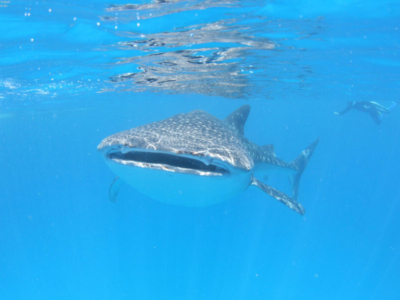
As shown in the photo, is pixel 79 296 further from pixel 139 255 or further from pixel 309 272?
pixel 309 272

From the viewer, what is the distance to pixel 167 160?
16.9ft

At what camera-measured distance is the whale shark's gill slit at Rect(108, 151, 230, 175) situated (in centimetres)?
496

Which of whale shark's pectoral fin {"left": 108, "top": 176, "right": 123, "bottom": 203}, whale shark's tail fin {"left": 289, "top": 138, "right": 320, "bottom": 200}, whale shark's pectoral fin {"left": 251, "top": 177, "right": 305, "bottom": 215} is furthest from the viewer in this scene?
whale shark's tail fin {"left": 289, "top": 138, "right": 320, "bottom": 200}

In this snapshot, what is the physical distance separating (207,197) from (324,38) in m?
9.55

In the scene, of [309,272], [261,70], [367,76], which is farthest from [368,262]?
[261,70]

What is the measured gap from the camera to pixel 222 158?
4430 mm

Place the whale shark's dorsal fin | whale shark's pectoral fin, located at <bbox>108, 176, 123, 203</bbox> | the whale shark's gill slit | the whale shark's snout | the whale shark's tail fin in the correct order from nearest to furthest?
the whale shark's snout
the whale shark's gill slit
whale shark's pectoral fin, located at <bbox>108, 176, 123, 203</bbox>
the whale shark's dorsal fin
the whale shark's tail fin

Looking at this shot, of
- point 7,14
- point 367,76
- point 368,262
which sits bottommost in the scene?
point 368,262

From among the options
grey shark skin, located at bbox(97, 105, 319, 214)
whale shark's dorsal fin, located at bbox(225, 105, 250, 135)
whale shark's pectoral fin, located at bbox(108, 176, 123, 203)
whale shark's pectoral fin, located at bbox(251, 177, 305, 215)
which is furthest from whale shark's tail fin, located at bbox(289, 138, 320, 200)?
whale shark's pectoral fin, located at bbox(108, 176, 123, 203)

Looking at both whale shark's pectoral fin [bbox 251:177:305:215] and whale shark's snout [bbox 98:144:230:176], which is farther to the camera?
whale shark's pectoral fin [bbox 251:177:305:215]

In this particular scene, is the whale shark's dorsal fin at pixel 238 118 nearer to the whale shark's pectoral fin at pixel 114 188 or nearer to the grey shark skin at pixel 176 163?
the grey shark skin at pixel 176 163

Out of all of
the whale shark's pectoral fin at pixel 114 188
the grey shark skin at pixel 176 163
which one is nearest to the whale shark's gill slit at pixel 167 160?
the grey shark skin at pixel 176 163

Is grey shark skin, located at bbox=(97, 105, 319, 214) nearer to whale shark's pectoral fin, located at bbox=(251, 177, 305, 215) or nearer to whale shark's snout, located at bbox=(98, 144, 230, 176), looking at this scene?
whale shark's snout, located at bbox=(98, 144, 230, 176)

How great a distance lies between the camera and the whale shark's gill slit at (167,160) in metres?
4.96
